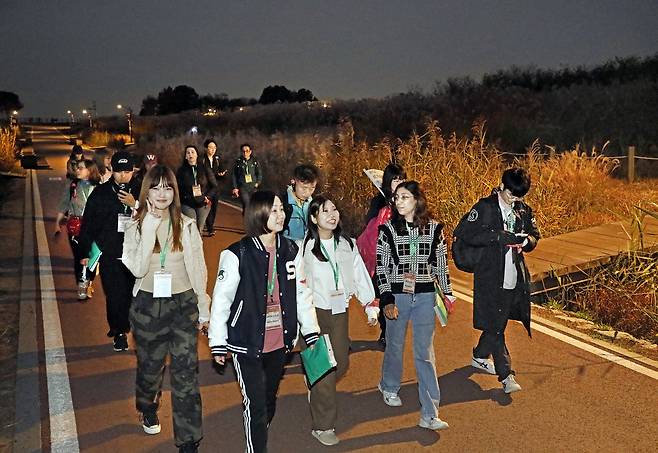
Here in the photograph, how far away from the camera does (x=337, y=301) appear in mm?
5004

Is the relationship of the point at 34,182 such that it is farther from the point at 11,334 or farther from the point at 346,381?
the point at 346,381

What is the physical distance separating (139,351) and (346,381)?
78.5 inches

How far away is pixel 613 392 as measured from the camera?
18.8 ft

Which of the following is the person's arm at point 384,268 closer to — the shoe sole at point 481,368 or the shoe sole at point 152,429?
the shoe sole at point 481,368

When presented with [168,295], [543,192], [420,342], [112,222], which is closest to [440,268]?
[420,342]

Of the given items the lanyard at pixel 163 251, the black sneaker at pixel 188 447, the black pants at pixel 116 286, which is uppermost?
the lanyard at pixel 163 251

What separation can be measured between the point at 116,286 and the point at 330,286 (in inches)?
101

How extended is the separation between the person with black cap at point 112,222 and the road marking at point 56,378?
0.85 metres

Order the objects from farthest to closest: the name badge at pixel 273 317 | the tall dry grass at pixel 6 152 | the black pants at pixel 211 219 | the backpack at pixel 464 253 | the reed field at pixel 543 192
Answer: the tall dry grass at pixel 6 152, the black pants at pixel 211 219, the reed field at pixel 543 192, the backpack at pixel 464 253, the name badge at pixel 273 317

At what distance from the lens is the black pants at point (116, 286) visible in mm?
6523

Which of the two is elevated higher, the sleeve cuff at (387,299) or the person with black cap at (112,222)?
the person with black cap at (112,222)

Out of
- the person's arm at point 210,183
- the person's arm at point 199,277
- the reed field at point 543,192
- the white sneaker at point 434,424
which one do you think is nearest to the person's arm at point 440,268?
the white sneaker at point 434,424

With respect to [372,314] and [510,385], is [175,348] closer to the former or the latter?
[372,314]

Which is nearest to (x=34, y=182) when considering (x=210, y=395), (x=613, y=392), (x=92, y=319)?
(x=92, y=319)
